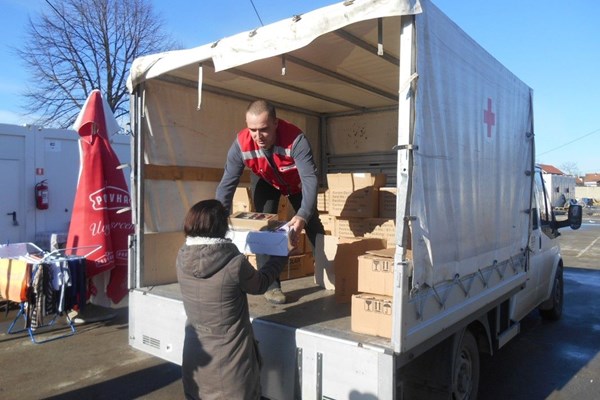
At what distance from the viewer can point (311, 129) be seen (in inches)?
269

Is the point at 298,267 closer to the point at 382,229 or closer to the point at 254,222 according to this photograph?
the point at 382,229

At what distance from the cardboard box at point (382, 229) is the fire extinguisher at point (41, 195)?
228 inches

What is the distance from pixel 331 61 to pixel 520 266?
2634 millimetres

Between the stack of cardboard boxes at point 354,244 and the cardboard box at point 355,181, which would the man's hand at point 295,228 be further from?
the cardboard box at point 355,181

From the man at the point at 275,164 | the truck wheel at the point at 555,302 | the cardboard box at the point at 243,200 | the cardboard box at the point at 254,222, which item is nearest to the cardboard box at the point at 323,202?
the man at the point at 275,164

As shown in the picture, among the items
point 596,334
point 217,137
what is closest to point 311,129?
point 217,137

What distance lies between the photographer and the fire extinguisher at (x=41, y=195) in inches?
Answer: 307

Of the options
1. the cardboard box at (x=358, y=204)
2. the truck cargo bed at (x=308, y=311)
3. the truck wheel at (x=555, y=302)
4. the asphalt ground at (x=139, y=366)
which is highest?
the cardboard box at (x=358, y=204)

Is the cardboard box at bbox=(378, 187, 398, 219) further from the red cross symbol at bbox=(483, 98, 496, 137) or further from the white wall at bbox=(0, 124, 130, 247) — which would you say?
the white wall at bbox=(0, 124, 130, 247)

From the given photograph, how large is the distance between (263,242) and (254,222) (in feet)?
1.20

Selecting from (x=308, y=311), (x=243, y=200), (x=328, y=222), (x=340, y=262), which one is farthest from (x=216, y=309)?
(x=243, y=200)

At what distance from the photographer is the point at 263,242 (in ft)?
10.7

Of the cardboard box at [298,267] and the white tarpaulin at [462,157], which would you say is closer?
the white tarpaulin at [462,157]

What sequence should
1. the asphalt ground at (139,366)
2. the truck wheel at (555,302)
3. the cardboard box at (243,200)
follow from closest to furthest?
the asphalt ground at (139,366)
the cardboard box at (243,200)
the truck wheel at (555,302)
